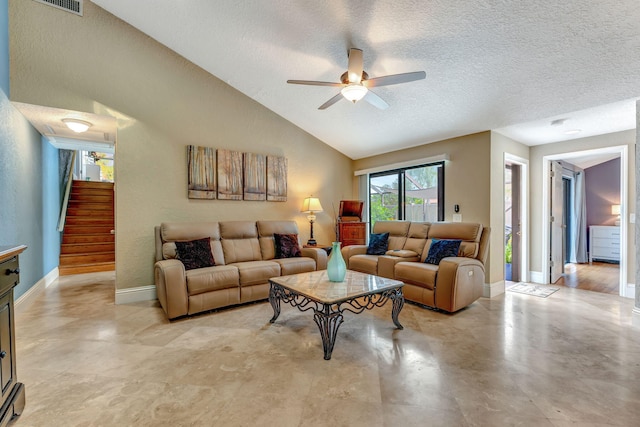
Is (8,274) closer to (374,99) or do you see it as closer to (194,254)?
(194,254)

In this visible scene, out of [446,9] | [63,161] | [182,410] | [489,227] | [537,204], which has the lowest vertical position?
[182,410]

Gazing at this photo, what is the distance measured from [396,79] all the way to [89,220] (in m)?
6.69

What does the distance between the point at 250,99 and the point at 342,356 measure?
13.0 feet

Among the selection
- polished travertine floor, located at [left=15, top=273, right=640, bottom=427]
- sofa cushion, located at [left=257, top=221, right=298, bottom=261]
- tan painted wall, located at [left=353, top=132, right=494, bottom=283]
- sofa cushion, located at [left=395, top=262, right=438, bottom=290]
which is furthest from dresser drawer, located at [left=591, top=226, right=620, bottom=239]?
sofa cushion, located at [left=257, top=221, right=298, bottom=261]

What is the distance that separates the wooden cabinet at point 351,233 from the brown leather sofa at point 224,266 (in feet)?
2.98

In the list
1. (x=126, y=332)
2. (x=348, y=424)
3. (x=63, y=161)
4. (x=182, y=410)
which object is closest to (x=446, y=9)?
(x=348, y=424)

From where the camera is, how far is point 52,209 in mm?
4969

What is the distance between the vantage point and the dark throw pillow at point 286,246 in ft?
13.7

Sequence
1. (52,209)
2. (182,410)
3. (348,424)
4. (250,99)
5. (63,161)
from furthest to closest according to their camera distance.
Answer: (63,161) < (52,209) < (250,99) < (182,410) < (348,424)

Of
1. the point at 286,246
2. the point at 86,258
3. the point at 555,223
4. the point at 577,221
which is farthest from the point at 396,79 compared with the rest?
the point at 577,221

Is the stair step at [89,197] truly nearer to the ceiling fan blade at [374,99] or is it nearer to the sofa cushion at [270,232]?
the sofa cushion at [270,232]

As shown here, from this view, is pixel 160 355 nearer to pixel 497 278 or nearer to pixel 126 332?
pixel 126 332

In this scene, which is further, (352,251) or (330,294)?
(352,251)

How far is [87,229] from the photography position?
587 centimetres
